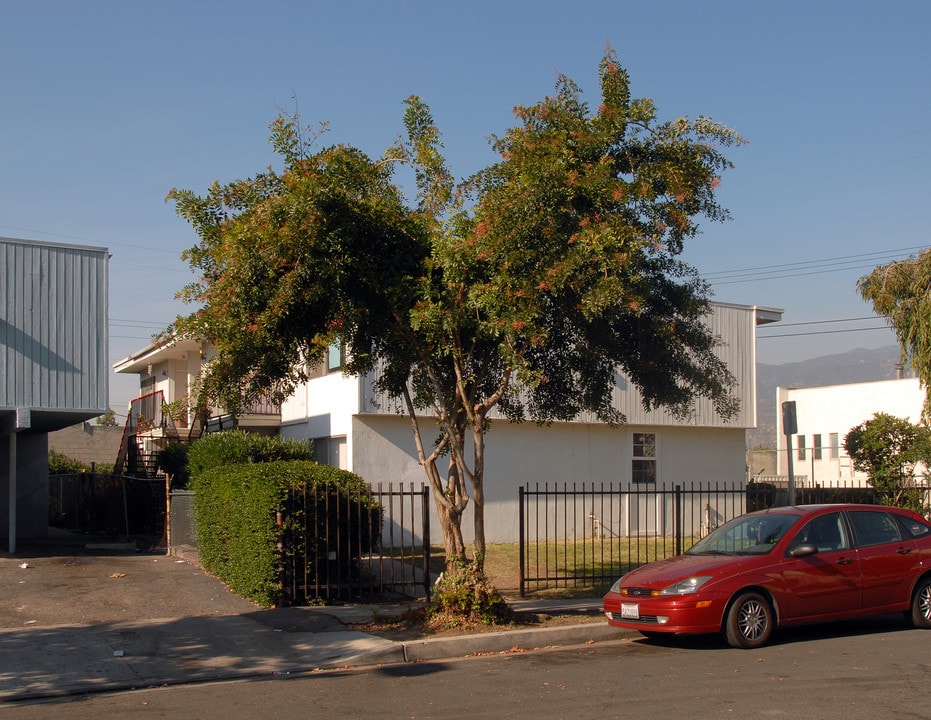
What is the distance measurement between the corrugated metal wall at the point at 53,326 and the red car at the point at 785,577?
35.4 feet

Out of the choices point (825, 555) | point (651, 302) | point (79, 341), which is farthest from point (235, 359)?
point (79, 341)

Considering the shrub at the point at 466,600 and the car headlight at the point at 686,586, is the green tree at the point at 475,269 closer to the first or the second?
the shrub at the point at 466,600

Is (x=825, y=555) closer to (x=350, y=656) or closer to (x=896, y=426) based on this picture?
(x=350, y=656)

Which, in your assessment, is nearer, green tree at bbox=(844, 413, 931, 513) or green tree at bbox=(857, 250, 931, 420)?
green tree at bbox=(857, 250, 931, 420)

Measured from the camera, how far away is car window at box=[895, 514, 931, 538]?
38.0 ft

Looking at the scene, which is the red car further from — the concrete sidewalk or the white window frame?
the white window frame

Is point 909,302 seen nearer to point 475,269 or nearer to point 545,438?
point 545,438

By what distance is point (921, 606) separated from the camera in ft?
37.2

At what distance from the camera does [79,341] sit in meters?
17.4

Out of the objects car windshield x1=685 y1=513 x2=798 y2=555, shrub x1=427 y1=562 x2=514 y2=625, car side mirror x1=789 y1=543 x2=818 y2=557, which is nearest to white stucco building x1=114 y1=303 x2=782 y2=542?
car windshield x1=685 y1=513 x2=798 y2=555

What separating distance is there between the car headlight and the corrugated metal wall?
1124 cm

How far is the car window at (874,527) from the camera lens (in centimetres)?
1128

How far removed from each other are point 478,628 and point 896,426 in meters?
14.4

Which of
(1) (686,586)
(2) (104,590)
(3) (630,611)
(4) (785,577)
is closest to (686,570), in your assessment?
(1) (686,586)
